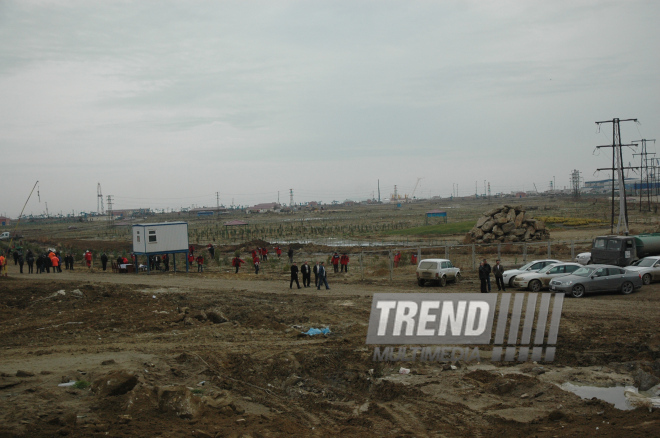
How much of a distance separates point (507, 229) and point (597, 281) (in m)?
25.8

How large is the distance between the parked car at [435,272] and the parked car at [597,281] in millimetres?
5383

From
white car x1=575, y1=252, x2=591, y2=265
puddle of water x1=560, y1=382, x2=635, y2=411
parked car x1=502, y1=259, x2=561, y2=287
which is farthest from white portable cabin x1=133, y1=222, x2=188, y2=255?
puddle of water x1=560, y1=382, x2=635, y2=411

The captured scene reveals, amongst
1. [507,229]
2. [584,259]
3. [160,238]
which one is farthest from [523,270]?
[507,229]

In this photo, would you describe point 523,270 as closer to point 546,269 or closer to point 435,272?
point 546,269

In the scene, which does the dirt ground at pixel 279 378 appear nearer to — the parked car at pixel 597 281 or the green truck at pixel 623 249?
the parked car at pixel 597 281

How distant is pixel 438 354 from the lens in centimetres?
1348

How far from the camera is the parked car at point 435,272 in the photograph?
2649cm

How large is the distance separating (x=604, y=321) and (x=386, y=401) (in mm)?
9857

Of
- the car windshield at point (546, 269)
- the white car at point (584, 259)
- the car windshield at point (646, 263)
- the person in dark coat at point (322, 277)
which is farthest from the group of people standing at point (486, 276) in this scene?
→ the white car at point (584, 259)

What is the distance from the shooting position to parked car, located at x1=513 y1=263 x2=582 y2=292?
950 inches

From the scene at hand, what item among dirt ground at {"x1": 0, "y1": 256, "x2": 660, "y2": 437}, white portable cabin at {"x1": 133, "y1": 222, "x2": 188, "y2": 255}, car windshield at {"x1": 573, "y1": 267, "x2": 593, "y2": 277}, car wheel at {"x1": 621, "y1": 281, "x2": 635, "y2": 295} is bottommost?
car wheel at {"x1": 621, "y1": 281, "x2": 635, "y2": 295}

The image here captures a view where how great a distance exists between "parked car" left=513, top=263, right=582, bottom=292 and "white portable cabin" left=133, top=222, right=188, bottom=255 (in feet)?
68.4

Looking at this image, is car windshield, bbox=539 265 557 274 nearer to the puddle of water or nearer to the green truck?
the green truck

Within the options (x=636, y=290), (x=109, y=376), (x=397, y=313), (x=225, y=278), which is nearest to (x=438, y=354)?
(x=397, y=313)
